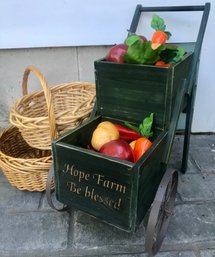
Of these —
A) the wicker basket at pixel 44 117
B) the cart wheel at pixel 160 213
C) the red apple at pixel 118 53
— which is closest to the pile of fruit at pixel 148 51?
the red apple at pixel 118 53

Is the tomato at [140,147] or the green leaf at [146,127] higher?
the green leaf at [146,127]

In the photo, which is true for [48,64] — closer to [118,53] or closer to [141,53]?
[118,53]

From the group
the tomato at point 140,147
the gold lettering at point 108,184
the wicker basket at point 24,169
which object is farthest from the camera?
the wicker basket at point 24,169

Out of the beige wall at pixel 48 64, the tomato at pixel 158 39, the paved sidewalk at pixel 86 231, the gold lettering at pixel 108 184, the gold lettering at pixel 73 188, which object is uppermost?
the tomato at pixel 158 39

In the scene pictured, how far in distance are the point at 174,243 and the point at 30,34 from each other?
1.69 metres

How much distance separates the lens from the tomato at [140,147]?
48.8 inches

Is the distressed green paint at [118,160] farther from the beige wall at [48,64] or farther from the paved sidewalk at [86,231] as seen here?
the beige wall at [48,64]

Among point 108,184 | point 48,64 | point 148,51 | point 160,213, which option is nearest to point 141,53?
point 148,51

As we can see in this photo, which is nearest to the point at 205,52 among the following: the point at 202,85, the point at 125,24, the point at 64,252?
the point at 202,85

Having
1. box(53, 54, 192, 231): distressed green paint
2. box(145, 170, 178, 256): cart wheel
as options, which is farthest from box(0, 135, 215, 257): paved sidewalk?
box(53, 54, 192, 231): distressed green paint

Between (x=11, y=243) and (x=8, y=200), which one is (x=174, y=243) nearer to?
(x=11, y=243)

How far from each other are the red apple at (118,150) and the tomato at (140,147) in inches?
2.1

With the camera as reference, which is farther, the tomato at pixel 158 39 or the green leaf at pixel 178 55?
the green leaf at pixel 178 55

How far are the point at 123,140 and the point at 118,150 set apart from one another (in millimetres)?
143
